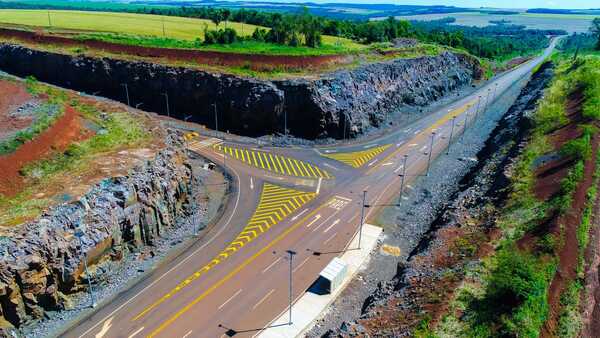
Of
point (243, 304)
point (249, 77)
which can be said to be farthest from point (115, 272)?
point (249, 77)

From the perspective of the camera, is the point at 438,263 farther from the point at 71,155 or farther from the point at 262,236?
the point at 71,155

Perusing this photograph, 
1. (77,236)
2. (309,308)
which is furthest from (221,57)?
(309,308)

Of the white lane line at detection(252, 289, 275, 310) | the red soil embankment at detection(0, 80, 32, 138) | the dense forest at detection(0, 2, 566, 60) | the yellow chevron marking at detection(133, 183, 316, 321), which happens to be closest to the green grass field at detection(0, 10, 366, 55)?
the dense forest at detection(0, 2, 566, 60)

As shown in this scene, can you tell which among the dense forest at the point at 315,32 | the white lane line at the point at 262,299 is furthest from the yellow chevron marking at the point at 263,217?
the dense forest at the point at 315,32

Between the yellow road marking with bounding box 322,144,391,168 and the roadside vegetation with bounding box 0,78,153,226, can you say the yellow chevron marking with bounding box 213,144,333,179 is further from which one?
the roadside vegetation with bounding box 0,78,153,226

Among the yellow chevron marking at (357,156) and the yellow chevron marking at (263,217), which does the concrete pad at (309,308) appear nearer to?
the yellow chevron marking at (263,217)

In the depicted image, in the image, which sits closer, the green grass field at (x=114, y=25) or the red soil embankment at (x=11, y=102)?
the red soil embankment at (x=11, y=102)
